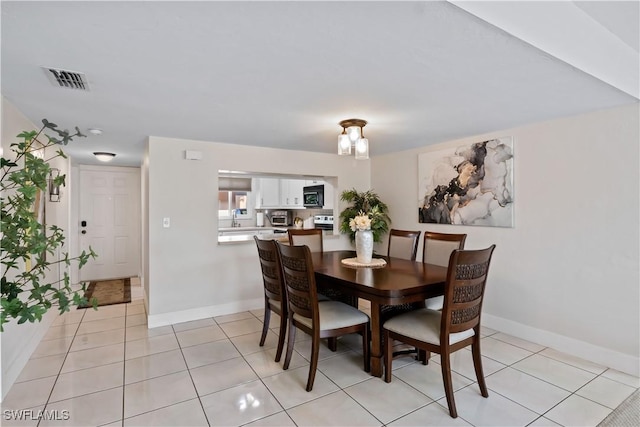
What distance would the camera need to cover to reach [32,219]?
1.53 meters

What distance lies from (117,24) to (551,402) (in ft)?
10.6

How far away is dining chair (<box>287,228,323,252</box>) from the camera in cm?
372

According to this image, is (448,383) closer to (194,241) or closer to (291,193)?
(194,241)

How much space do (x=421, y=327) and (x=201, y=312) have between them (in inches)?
105

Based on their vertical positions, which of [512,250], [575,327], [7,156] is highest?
[7,156]

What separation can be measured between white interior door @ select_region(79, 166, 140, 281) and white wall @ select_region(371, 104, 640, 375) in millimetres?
5605

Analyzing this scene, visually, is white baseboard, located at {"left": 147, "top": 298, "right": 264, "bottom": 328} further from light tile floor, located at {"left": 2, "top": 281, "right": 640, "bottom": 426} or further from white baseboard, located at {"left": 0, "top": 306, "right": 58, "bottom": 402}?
white baseboard, located at {"left": 0, "top": 306, "right": 58, "bottom": 402}

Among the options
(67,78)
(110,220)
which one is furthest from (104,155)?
(67,78)

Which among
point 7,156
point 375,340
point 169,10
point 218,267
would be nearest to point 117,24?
point 169,10

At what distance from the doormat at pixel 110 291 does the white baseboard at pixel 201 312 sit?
1259 mm

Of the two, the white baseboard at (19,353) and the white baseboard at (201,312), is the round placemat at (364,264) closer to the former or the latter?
the white baseboard at (201,312)

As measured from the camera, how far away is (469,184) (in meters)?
3.63

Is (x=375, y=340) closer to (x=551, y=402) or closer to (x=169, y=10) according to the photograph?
(x=551, y=402)

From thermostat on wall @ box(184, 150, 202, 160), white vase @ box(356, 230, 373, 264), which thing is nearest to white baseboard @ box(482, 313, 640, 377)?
white vase @ box(356, 230, 373, 264)
